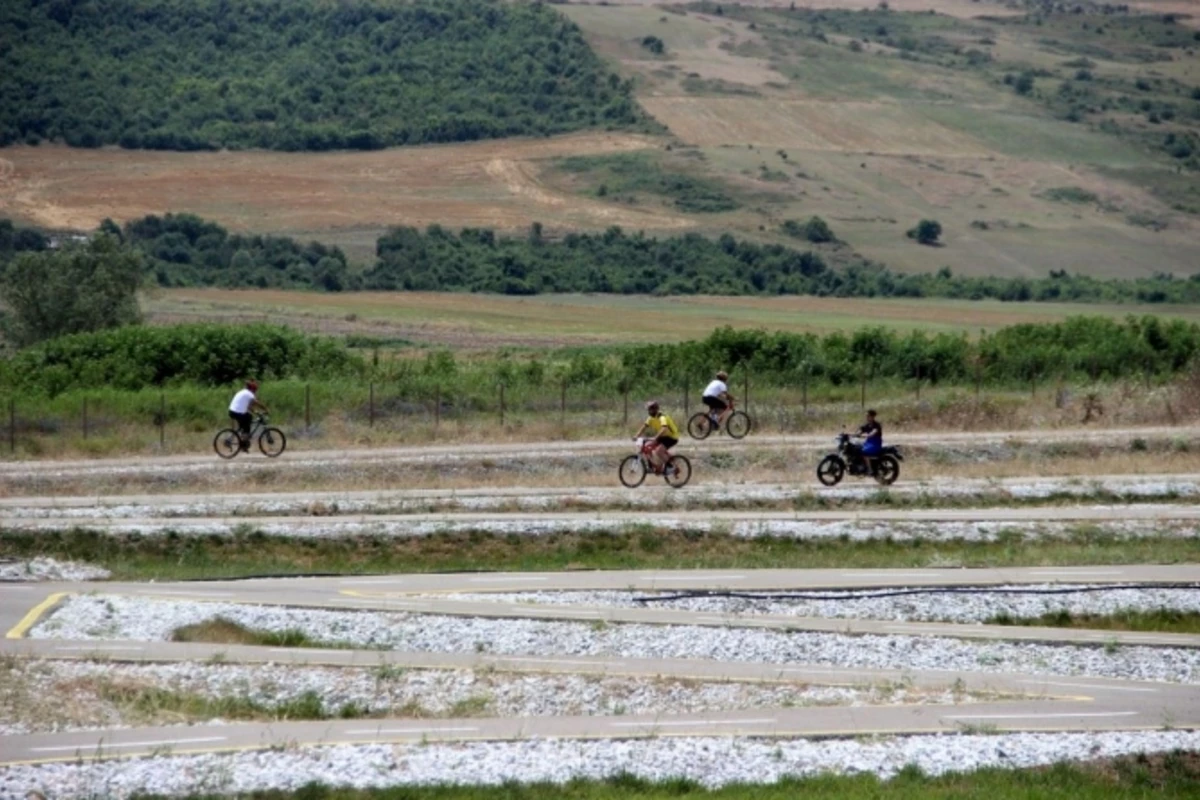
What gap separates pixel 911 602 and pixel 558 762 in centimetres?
1125

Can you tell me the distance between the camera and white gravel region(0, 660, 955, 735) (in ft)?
75.7

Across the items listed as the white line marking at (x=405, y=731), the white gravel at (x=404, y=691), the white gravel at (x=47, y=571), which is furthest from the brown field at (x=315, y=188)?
the white line marking at (x=405, y=731)

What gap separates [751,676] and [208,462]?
25.3m

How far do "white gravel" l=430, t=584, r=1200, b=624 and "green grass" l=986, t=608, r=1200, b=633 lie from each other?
13 centimetres

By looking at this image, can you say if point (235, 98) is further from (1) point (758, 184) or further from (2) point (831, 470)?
(2) point (831, 470)

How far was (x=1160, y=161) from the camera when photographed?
18162 cm

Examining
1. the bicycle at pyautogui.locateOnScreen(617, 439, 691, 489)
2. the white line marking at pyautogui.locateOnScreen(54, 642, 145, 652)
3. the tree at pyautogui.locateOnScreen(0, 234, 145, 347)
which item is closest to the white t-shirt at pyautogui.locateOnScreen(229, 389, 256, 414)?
the bicycle at pyautogui.locateOnScreen(617, 439, 691, 489)

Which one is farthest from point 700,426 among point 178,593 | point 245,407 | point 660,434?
point 178,593

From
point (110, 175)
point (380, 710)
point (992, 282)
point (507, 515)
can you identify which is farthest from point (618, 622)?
point (110, 175)

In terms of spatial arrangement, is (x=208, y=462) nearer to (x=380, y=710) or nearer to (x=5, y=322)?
(x=380, y=710)

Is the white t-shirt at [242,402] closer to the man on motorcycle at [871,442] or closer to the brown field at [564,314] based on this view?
the man on motorcycle at [871,442]

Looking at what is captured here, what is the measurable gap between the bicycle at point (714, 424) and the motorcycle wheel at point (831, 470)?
6.63m

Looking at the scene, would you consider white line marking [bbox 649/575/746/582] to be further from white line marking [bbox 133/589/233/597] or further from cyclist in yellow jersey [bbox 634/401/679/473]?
cyclist in yellow jersey [bbox 634/401/679/473]

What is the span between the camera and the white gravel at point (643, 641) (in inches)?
1012
